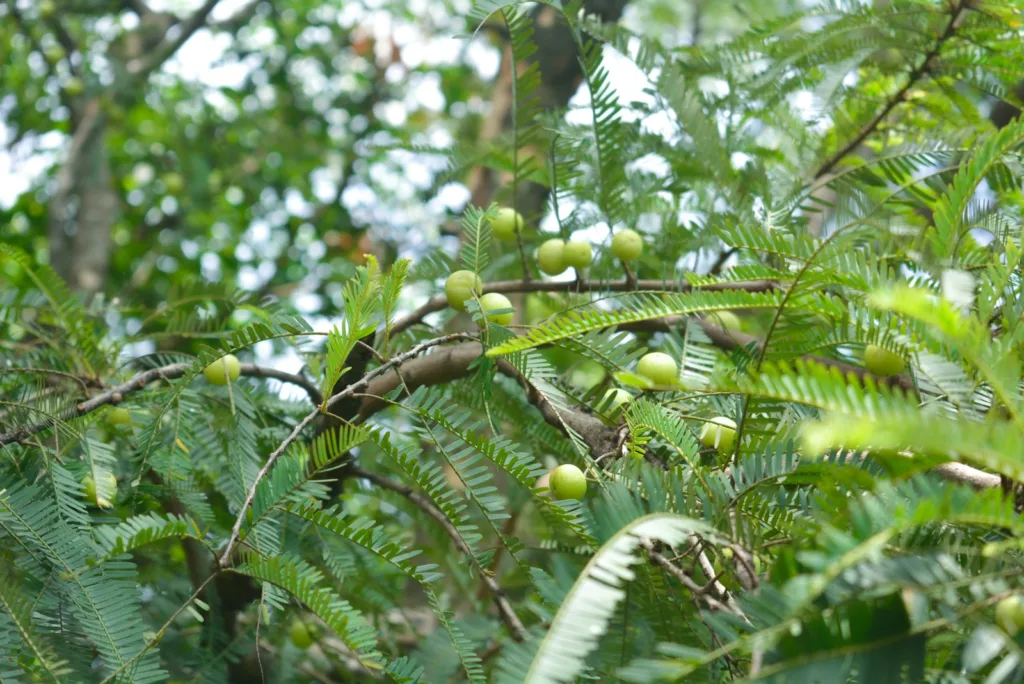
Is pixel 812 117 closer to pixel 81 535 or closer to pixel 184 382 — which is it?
pixel 184 382

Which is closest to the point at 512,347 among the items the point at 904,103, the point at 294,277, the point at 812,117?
the point at 812,117

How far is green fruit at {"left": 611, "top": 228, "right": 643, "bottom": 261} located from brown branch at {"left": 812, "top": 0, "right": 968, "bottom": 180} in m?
0.54

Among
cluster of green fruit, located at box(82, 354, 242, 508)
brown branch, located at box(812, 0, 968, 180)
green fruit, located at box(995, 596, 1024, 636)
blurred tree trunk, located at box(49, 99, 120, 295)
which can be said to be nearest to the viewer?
green fruit, located at box(995, 596, 1024, 636)

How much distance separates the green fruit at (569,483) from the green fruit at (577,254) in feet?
1.34

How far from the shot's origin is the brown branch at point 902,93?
53.6 inches

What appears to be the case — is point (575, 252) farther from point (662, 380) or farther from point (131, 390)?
point (131, 390)

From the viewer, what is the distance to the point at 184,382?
3.20 feet

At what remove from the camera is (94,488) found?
106cm

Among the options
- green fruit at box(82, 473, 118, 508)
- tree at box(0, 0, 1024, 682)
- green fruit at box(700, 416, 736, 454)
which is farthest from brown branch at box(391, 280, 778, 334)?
green fruit at box(82, 473, 118, 508)

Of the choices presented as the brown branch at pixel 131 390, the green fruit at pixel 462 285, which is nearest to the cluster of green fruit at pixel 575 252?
the green fruit at pixel 462 285

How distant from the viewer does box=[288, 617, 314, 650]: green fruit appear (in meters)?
1.52

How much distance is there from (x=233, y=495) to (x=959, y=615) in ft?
3.20

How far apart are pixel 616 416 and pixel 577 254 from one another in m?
0.33

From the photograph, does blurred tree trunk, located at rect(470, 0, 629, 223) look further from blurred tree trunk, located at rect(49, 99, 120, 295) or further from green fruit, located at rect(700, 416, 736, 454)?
blurred tree trunk, located at rect(49, 99, 120, 295)
